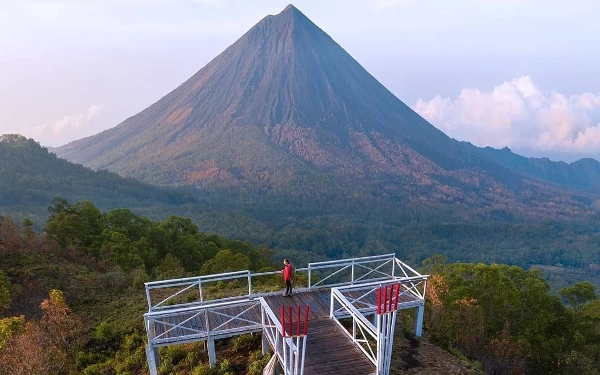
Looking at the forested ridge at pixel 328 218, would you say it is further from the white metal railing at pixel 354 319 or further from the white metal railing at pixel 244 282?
the white metal railing at pixel 354 319

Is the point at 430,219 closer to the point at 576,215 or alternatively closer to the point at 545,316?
the point at 576,215

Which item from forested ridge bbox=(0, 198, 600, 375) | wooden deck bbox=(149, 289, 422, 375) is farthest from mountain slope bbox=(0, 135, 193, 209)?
wooden deck bbox=(149, 289, 422, 375)

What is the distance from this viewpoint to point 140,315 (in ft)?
44.3

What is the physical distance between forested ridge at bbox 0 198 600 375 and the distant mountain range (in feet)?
273

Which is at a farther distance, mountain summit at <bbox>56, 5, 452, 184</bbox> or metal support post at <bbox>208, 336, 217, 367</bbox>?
mountain summit at <bbox>56, 5, 452, 184</bbox>

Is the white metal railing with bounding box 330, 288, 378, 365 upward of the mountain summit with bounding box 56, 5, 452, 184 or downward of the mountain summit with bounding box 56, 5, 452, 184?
downward

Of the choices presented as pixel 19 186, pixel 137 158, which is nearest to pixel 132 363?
pixel 19 186

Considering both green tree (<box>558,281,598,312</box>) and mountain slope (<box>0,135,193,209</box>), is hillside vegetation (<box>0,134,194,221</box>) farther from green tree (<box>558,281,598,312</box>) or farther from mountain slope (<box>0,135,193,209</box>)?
green tree (<box>558,281,598,312</box>)

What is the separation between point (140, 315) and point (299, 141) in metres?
118

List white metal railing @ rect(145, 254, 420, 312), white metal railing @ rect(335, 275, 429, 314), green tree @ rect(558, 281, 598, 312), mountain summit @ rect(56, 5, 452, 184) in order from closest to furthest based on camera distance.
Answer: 1. white metal railing @ rect(145, 254, 420, 312)
2. white metal railing @ rect(335, 275, 429, 314)
3. green tree @ rect(558, 281, 598, 312)
4. mountain summit @ rect(56, 5, 452, 184)

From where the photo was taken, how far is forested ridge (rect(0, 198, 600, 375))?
1066 centimetres

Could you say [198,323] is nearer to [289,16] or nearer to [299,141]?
[299,141]

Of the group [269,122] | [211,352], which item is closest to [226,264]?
[211,352]

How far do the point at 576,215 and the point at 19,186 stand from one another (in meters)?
144
